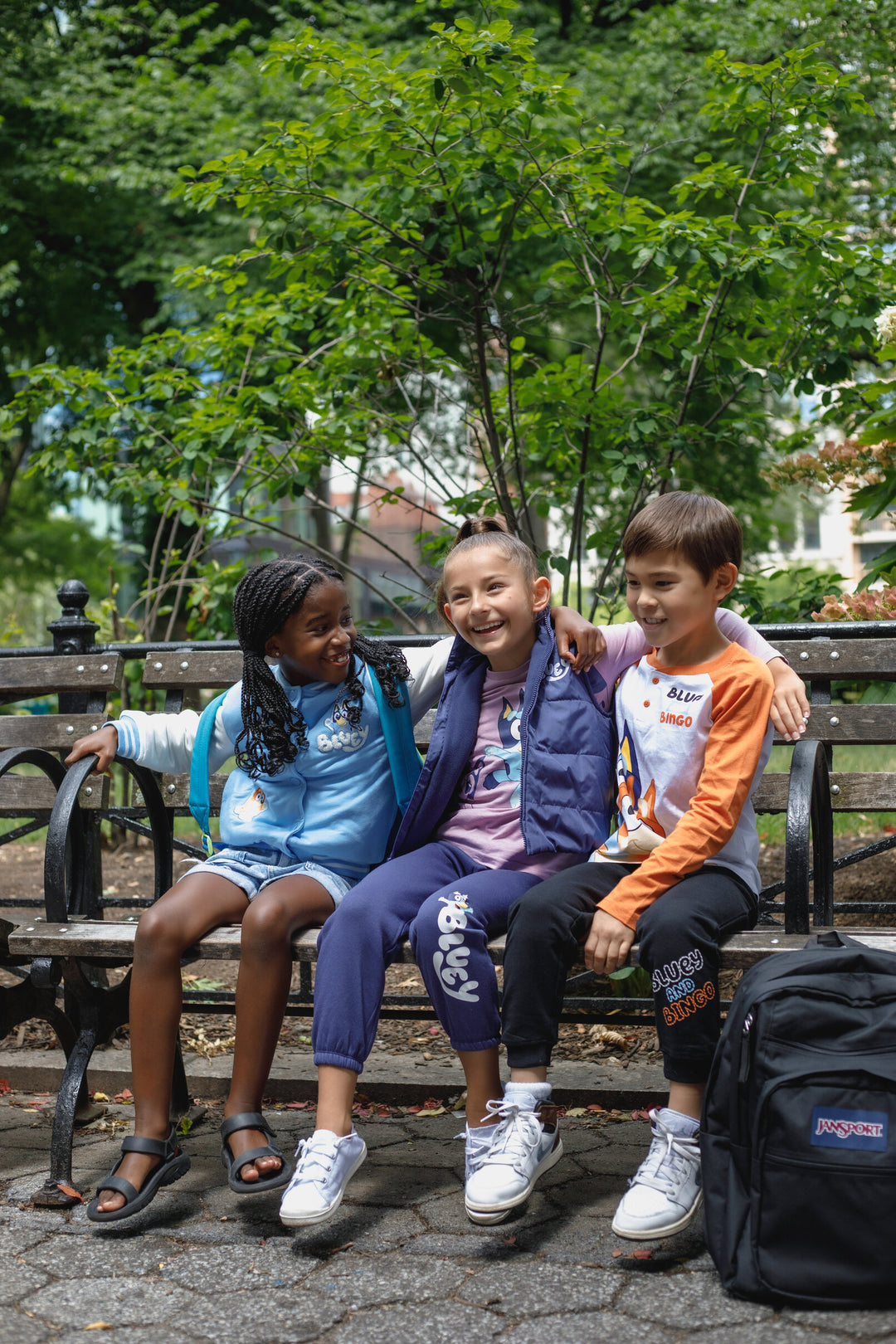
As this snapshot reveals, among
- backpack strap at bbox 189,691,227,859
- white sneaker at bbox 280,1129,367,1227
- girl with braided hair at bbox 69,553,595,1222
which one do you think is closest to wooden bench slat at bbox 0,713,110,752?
girl with braided hair at bbox 69,553,595,1222

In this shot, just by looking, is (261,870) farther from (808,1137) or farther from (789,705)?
(808,1137)

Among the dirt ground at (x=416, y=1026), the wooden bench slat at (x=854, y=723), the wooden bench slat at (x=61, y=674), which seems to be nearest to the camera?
the wooden bench slat at (x=854, y=723)

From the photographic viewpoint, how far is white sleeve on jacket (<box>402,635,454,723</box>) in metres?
3.07

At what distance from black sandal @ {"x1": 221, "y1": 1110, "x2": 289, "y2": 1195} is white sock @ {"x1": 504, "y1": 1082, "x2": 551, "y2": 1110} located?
0.48 m

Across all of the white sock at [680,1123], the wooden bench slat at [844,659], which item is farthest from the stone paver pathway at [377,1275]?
the wooden bench slat at [844,659]

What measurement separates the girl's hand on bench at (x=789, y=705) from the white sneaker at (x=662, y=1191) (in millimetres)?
802

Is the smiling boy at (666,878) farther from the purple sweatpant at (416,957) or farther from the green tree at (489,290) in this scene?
the green tree at (489,290)

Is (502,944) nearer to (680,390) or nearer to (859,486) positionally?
(680,390)

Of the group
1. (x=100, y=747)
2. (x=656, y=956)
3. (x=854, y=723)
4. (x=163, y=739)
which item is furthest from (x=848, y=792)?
(x=100, y=747)

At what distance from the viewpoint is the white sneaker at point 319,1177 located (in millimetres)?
2275

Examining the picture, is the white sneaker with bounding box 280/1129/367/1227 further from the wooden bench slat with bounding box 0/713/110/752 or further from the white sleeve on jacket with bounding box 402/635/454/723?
the wooden bench slat with bounding box 0/713/110/752

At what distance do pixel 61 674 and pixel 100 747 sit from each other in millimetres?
800

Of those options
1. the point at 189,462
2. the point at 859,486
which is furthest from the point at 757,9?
the point at 189,462

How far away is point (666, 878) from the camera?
2455 mm
